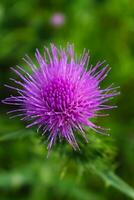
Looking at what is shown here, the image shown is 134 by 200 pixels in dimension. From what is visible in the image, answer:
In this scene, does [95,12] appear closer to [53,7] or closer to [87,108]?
[53,7]

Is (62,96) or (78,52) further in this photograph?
(78,52)

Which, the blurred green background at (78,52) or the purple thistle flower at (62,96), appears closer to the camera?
the purple thistle flower at (62,96)

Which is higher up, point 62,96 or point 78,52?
point 78,52

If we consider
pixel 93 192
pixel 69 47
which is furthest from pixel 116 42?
pixel 69 47
